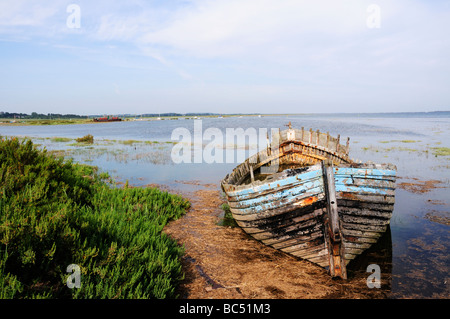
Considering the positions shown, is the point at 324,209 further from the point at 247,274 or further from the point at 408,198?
the point at 408,198

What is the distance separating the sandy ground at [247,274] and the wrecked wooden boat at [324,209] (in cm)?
29

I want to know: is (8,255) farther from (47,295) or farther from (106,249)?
(106,249)

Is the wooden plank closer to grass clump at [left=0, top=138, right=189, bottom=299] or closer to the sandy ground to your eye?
the sandy ground

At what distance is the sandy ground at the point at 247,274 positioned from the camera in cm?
470

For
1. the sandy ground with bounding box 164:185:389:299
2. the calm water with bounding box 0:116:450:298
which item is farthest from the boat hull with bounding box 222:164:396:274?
the calm water with bounding box 0:116:450:298

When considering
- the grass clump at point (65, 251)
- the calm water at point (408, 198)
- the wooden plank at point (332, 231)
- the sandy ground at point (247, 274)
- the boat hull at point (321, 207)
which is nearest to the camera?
the grass clump at point (65, 251)

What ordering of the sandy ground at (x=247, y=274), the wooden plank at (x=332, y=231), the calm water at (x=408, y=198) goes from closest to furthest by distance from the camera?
the sandy ground at (x=247, y=274)
the wooden plank at (x=332, y=231)
the calm water at (x=408, y=198)

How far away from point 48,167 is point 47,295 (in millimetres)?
4507

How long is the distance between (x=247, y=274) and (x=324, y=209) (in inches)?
77.6

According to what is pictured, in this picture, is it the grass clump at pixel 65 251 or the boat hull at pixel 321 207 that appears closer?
the grass clump at pixel 65 251

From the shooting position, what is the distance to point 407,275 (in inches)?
212

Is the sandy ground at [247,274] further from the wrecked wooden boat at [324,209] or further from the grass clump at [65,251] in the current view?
the grass clump at [65,251]

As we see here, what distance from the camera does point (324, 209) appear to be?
17.6ft

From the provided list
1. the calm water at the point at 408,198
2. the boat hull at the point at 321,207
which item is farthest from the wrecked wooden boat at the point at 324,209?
the calm water at the point at 408,198
